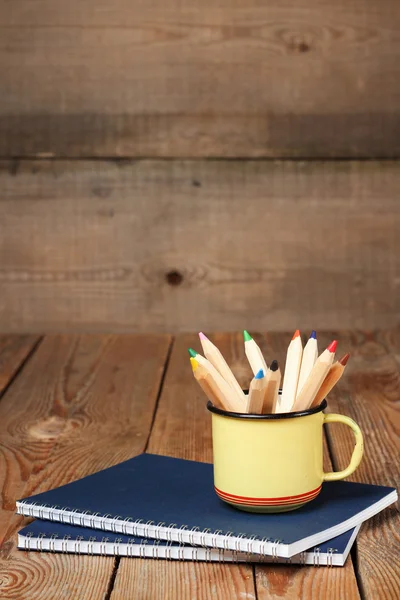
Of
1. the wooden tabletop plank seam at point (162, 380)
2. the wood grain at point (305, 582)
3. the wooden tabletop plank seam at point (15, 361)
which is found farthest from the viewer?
the wooden tabletop plank seam at point (15, 361)

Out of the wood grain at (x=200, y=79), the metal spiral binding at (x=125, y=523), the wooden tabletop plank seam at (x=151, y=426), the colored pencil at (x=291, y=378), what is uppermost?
the wood grain at (x=200, y=79)

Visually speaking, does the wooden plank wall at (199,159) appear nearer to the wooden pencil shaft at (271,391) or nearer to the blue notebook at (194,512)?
the blue notebook at (194,512)

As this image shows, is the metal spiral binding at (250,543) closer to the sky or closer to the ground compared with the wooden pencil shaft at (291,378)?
closer to the ground

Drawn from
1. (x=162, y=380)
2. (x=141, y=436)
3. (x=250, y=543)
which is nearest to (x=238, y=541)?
(x=250, y=543)

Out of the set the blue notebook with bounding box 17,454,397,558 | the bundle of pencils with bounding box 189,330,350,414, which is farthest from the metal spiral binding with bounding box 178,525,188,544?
the bundle of pencils with bounding box 189,330,350,414

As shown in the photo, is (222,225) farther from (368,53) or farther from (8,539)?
(8,539)

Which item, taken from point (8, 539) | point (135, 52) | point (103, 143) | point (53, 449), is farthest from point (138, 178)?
point (8, 539)

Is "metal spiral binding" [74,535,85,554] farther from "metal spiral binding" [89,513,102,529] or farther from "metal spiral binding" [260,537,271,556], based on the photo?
"metal spiral binding" [260,537,271,556]

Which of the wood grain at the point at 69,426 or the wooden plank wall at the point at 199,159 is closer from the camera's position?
the wood grain at the point at 69,426

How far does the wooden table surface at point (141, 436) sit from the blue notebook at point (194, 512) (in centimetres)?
3

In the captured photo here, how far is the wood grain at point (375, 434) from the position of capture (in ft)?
2.61

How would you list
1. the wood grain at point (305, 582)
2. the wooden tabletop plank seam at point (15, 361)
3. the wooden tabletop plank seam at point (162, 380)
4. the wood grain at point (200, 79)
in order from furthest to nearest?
the wood grain at point (200, 79)
the wooden tabletop plank seam at point (15, 361)
the wooden tabletop plank seam at point (162, 380)
the wood grain at point (305, 582)

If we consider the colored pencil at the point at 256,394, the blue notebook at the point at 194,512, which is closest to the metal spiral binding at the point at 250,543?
the blue notebook at the point at 194,512

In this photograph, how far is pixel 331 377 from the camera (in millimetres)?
818
